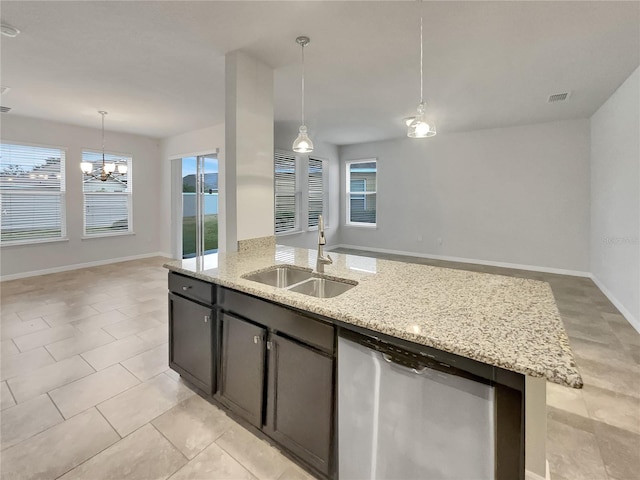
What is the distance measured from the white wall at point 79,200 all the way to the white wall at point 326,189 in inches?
119

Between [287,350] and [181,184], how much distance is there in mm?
6091

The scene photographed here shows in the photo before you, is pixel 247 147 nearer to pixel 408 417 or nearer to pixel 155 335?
pixel 155 335

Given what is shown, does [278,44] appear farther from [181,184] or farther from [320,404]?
[181,184]

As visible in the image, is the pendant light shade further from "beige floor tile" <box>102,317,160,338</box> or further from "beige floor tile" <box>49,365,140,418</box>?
"beige floor tile" <box>102,317,160,338</box>

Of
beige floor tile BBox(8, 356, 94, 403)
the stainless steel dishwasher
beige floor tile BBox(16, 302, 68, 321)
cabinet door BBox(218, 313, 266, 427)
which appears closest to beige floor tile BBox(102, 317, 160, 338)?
beige floor tile BBox(8, 356, 94, 403)

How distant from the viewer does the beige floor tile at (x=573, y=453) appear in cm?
155

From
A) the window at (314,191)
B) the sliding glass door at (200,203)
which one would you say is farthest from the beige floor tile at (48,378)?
the window at (314,191)

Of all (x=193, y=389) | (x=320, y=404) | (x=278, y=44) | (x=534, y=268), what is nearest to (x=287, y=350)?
(x=320, y=404)

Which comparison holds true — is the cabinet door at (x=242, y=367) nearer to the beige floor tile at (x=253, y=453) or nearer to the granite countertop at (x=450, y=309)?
the beige floor tile at (x=253, y=453)

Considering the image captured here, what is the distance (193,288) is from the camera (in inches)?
78.5

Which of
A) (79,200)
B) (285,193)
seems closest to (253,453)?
(285,193)

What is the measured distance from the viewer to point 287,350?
152 cm

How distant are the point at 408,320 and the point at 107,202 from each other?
6.94m

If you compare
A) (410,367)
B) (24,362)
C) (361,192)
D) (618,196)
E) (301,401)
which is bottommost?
(24,362)
